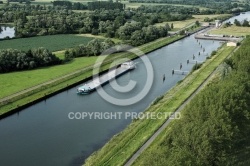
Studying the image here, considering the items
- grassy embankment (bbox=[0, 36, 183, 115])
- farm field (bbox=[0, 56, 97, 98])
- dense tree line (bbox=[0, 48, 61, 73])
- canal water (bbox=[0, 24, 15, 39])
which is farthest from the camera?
canal water (bbox=[0, 24, 15, 39])

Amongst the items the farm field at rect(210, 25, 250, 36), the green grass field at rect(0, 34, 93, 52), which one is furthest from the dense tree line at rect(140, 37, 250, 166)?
the farm field at rect(210, 25, 250, 36)

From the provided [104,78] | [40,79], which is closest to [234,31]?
[104,78]

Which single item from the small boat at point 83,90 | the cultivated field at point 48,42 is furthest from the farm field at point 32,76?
the cultivated field at point 48,42

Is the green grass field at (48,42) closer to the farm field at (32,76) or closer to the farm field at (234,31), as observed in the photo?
the farm field at (32,76)

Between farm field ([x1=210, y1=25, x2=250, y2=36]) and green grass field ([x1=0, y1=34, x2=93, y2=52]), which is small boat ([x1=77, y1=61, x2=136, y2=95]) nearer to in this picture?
green grass field ([x1=0, y1=34, x2=93, y2=52])

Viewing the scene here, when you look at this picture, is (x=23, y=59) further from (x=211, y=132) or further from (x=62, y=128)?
(x=211, y=132)

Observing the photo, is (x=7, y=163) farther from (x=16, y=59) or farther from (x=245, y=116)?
(x=16, y=59)
